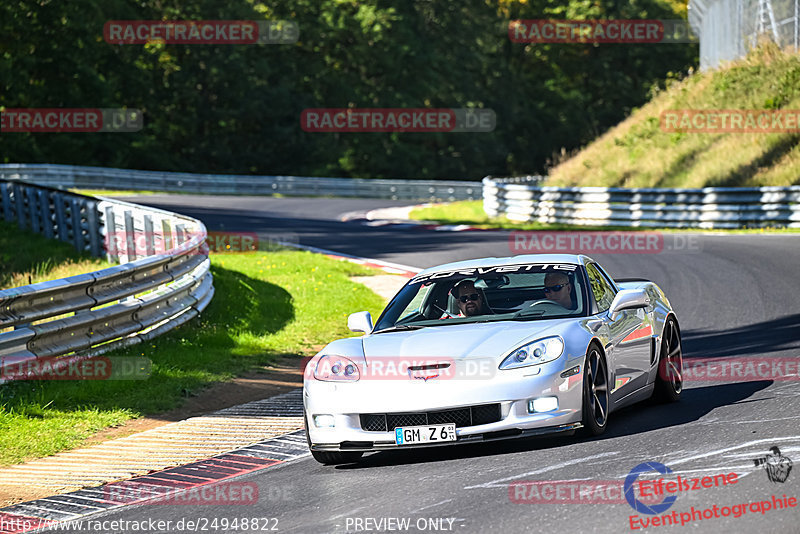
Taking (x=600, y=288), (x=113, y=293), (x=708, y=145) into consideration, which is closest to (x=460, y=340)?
(x=600, y=288)

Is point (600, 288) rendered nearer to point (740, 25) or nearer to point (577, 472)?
point (577, 472)

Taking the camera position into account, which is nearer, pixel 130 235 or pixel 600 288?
pixel 600 288

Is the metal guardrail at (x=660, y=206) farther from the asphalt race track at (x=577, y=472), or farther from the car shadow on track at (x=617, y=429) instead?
the car shadow on track at (x=617, y=429)

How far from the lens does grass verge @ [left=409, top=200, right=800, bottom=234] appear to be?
26291 mm

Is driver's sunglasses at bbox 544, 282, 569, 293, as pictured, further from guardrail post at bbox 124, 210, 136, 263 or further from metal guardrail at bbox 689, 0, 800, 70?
metal guardrail at bbox 689, 0, 800, 70

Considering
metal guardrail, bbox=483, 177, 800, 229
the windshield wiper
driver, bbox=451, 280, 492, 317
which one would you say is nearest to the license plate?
the windshield wiper

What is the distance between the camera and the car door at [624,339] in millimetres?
8156

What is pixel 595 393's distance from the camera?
24.9 ft

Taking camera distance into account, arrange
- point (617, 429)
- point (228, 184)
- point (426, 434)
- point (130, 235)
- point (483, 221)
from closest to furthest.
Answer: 1. point (426, 434)
2. point (617, 429)
3. point (130, 235)
4. point (483, 221)
5. point (228, 184)

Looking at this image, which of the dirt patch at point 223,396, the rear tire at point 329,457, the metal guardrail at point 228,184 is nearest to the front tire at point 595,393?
the rear tire at point 329,457

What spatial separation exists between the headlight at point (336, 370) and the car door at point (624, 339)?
6.06 feet

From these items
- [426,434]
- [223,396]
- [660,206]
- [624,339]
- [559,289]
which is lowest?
[223,396]

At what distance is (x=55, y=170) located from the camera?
44812 millimetres

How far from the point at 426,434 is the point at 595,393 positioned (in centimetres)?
125
